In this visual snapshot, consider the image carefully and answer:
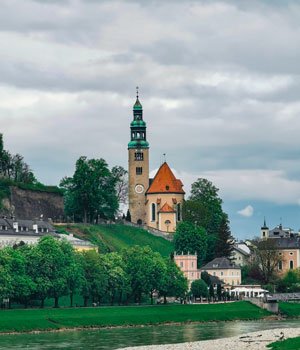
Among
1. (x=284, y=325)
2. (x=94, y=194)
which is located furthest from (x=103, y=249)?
(x=284, y=325)

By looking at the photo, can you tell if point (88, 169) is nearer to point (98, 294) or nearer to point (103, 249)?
point (103, 249)

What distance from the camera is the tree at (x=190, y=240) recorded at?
190m

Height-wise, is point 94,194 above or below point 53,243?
above

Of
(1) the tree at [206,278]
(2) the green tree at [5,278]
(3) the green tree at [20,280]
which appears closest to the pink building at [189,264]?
(1) the tree at [206,278]

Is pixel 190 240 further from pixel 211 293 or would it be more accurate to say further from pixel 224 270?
pixel 211 293

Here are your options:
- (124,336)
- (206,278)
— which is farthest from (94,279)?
(206,278)

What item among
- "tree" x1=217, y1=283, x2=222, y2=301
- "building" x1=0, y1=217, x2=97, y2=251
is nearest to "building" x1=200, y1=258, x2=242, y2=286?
"tree" x1=217, y1=283, x2=222, y2=301

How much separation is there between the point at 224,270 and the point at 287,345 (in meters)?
101

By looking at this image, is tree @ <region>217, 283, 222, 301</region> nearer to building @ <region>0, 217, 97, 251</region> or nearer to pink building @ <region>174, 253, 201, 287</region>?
pink building @ <region>174, 253, 201, 287</region>

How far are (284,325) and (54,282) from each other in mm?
25397

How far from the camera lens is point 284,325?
422ft

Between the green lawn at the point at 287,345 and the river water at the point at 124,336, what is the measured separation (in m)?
15.6

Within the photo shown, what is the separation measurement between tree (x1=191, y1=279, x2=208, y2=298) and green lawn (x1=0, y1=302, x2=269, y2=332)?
9.55 m

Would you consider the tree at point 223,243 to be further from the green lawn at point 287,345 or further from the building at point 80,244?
the green lawn at point 287,345
